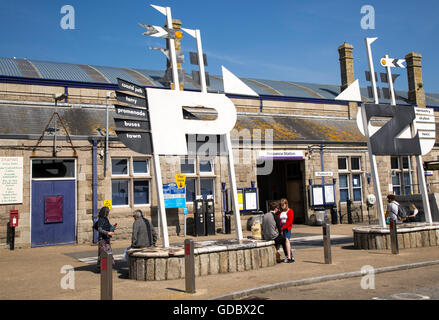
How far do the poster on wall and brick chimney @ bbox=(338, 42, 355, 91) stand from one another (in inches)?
791

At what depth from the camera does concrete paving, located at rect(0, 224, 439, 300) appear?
24.3ft

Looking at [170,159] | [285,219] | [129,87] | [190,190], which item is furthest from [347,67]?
[129,87]

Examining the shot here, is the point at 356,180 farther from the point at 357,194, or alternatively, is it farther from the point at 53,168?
the point at 53,168

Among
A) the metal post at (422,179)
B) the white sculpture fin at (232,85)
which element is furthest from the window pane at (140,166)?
the metal post at (422,179)

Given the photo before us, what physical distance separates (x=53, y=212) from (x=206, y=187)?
6681mm

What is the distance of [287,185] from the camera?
23.9m

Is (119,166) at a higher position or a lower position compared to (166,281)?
higher

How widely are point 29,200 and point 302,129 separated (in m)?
14.1

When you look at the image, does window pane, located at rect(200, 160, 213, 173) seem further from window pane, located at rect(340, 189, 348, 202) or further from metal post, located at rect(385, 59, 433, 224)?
metal post, located at rect(385, 59, 433, 224)

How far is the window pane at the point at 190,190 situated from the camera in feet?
61.8

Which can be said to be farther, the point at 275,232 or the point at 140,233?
the point at 275,232

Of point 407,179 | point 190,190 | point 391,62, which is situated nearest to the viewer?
point 391,62
